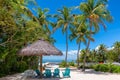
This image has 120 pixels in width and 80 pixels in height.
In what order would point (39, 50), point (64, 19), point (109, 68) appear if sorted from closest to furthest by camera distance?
1. point (39, 50)
2. point (109, 68)
3. point (64, 19)

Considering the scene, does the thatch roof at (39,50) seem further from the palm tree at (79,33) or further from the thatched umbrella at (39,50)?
the palm tree at (79,33)

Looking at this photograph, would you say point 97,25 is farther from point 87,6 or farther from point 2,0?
point 2,0

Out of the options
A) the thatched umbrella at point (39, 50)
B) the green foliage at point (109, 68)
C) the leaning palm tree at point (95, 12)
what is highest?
the leaning palm tree at point (95, 12)

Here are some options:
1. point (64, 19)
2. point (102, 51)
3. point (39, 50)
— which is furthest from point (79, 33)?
point (102, 51)

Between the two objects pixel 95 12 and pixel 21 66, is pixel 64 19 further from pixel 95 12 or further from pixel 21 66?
pixel 21 66

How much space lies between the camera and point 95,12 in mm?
27469

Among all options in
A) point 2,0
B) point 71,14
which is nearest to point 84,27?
point 71,14

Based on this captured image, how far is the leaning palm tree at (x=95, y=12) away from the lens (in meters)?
27.1

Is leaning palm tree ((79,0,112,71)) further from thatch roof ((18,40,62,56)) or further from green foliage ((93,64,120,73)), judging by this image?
thatch roof ((18,40,62,56))

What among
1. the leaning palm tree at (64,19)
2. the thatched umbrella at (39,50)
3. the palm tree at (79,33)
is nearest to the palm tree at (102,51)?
the palm tree at (79,33)

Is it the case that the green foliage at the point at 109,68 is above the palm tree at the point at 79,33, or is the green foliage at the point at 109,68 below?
below

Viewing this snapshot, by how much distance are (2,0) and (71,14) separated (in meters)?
20.4

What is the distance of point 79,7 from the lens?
28469 millimetres

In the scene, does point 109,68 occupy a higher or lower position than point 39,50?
lower
